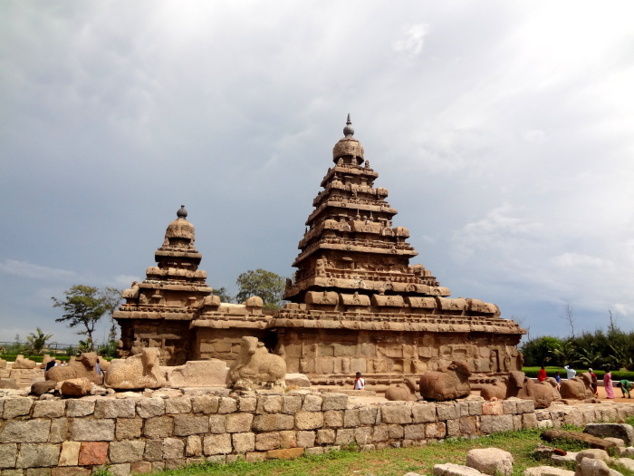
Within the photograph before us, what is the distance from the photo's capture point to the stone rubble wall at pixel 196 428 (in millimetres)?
6207

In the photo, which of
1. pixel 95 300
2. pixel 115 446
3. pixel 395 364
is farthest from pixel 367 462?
pixel 95 300

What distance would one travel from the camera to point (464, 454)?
7.70 metres

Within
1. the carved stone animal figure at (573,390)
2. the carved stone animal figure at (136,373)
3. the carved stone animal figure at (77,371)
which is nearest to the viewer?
the carved stone animal figure at (136,373)

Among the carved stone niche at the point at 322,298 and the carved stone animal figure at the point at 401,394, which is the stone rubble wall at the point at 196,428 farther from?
the carved stone niche at the point at 322,298

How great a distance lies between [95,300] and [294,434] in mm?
40098

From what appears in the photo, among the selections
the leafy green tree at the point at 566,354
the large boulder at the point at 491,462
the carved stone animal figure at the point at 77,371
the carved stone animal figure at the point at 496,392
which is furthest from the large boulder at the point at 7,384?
the leafy green tree at the point at 566,354

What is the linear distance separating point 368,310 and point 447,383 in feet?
27.0

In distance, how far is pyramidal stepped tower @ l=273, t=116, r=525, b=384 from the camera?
51.6 feet

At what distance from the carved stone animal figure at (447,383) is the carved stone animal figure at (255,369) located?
3082 millimetres

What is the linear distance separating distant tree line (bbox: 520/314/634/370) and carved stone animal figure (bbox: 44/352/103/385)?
29107mm

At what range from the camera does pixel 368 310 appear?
56.7 ft

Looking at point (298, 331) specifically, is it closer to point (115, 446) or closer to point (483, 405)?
point (483, 405)

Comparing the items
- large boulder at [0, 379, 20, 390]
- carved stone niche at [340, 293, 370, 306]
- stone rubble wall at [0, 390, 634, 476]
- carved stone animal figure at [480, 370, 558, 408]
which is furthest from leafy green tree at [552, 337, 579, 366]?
large boulder at [0, 379, 20, 390]

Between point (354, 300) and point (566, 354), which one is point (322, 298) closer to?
point (354, 300)
